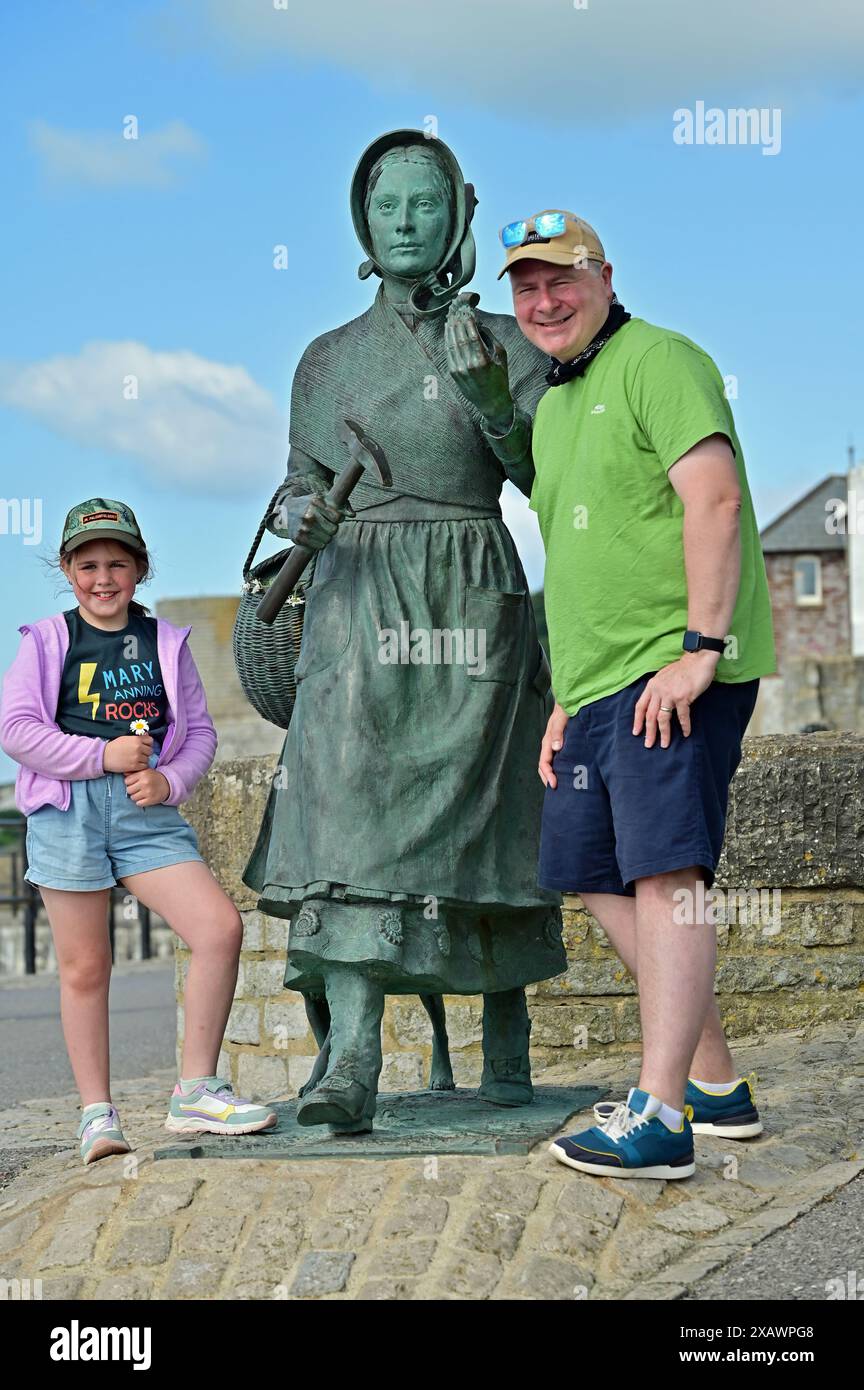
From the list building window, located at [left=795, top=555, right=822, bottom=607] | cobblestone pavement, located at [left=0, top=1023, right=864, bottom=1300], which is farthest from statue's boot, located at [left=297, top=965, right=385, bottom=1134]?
building window, located at [left=795, top=555, right=822, bottom=607]

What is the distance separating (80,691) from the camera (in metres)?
4.34

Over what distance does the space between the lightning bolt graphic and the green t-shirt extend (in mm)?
1199

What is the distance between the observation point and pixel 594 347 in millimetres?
3885

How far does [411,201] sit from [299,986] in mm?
1968

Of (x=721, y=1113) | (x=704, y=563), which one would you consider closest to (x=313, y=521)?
(x=704, y=563)

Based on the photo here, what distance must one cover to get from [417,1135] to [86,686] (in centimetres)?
135

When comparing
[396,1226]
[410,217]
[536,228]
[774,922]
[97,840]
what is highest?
[410,217]

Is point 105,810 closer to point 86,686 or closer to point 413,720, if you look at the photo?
point 86,686

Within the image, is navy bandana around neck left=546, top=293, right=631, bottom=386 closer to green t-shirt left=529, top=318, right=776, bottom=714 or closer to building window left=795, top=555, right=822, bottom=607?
green t-shirt left=529, top=318, right=776, bottom=714

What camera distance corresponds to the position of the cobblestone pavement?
348 cm

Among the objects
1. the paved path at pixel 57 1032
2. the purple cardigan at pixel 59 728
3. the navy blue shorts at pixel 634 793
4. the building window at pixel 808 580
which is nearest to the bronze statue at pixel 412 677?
the purple cardigan at pixel 59 728

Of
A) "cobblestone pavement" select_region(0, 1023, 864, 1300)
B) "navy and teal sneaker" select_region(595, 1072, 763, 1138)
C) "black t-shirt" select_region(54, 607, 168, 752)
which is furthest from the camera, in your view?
"black t-shirt" select_region(54, 607, 168, 752)

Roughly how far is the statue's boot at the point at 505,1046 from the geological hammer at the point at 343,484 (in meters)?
1.15
